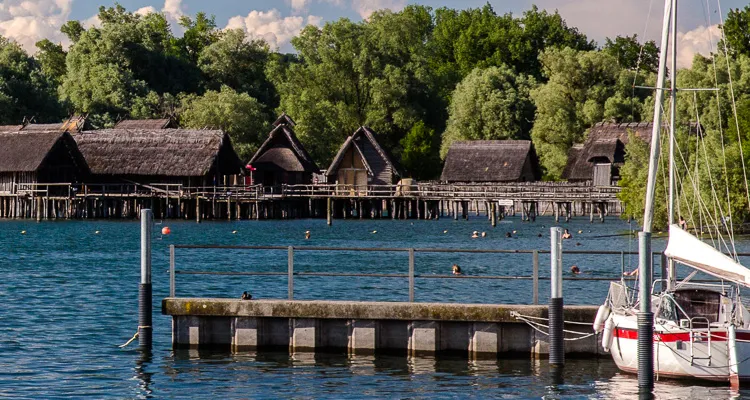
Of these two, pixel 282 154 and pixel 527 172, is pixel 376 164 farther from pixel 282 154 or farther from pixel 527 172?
pixel 527 172

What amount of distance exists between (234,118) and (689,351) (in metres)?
90.5

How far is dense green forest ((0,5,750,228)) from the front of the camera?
103 m

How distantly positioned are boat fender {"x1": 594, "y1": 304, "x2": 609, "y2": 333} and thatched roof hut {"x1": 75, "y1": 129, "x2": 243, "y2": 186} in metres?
74.2

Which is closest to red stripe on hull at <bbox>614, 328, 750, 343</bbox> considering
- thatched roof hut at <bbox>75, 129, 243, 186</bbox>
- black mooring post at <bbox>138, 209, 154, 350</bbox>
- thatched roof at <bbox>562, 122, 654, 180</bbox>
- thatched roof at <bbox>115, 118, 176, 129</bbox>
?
black mooring post at <bbox>138, 209, 154, 350</bbox>

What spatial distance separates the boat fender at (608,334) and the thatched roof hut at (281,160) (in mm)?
79431

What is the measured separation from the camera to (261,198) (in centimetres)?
9362

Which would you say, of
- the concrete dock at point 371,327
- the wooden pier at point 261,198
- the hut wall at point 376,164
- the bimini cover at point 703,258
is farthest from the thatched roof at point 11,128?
the bimini cover at point 703,258

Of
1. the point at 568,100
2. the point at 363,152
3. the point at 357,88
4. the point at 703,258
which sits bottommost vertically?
the point at 703,258

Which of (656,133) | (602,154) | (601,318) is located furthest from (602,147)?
(601,318)

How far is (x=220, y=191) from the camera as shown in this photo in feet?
311

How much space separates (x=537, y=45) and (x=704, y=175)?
68053 mm

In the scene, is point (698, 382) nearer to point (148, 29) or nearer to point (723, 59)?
point (723, 59)

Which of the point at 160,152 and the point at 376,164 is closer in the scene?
the point at 160,152

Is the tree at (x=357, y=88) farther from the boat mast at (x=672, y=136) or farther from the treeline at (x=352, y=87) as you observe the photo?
the boat mast at (x=672, y=136)
